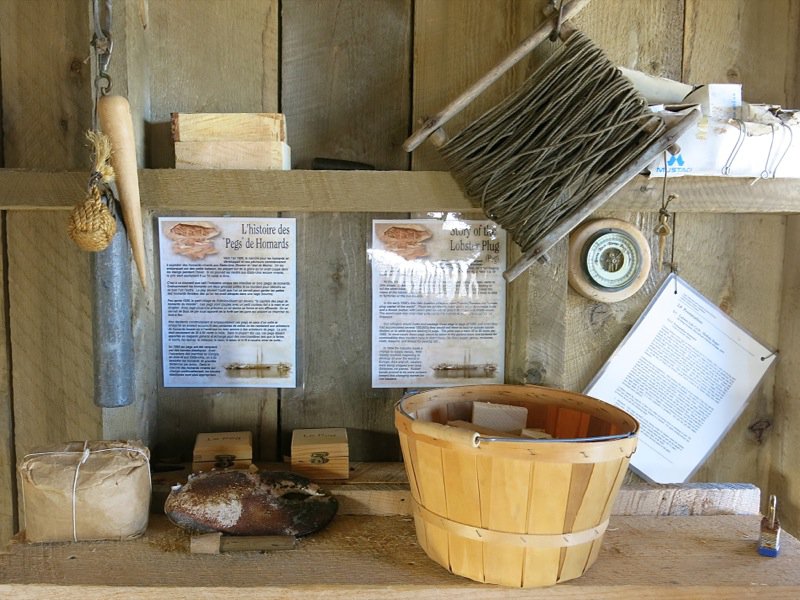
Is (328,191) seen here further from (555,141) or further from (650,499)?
(650,499)

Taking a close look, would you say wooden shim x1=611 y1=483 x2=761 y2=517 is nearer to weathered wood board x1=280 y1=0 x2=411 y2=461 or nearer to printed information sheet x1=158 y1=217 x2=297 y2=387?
weathered wood board x1=280 y1=0 x2=411 y2=461

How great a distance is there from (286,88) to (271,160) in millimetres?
175

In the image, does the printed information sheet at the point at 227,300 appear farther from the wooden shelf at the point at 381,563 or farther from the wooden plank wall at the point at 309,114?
the wooden shelf at the point at 381,563

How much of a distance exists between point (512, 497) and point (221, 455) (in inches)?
19.1

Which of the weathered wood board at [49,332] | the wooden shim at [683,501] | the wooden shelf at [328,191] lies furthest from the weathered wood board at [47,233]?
the wooden shim at [683,501]

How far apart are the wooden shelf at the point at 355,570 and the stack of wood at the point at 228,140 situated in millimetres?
546

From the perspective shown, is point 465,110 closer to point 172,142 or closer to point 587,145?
point 587,145

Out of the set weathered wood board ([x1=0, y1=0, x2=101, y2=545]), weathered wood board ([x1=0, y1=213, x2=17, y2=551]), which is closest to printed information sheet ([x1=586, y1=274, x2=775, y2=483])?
weathered wood board ([x1=0, y1=0, x2=101, y2=545])

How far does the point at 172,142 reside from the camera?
3.55 ft

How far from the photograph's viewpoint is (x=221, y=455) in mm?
1037

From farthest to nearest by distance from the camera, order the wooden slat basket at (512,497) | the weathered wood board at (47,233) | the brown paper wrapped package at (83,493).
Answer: the weathered wood board at (47,233) → the brown paper wrapped package at (83,493) → the wooden slat basket at (512,497)

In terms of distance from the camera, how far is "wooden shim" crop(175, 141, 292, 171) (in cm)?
99

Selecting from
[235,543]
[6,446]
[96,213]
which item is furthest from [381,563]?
[6,446]

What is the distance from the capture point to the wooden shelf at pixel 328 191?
98 cm
